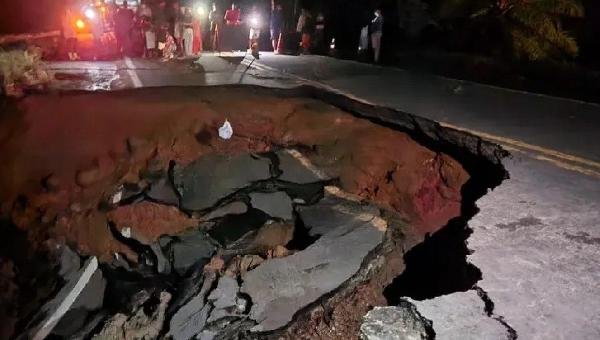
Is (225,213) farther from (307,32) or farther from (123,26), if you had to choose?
(307,32)

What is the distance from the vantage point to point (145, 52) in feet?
57.2

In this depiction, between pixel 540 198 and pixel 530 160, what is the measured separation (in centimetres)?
123

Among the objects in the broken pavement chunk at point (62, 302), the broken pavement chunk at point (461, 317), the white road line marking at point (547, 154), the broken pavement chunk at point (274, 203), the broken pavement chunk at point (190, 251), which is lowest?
the broken pavement chunk at point (62, 302)

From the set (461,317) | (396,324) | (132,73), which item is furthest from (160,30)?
(461,317)

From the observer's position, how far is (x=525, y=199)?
4.54 m

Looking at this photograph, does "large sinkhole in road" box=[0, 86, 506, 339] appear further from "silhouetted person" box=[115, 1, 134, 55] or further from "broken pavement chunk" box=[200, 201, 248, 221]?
"silhouetted person" box=[115, 1, 134, 55]

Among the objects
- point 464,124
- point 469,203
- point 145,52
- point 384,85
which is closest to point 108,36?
point 145,52

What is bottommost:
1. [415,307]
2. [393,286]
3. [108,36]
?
[393,286]

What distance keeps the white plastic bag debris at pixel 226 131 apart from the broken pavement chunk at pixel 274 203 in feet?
5.48

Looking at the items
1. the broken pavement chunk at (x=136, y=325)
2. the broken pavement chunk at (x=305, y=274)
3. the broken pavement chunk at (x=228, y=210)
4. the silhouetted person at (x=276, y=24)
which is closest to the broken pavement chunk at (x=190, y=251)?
the broken pavement chunk at (x=228, y=210)

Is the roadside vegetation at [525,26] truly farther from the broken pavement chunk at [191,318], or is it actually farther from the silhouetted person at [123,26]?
the silhouetted person at [123,26]

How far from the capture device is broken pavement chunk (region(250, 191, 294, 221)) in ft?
20.1

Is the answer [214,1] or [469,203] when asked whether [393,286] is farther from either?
[214,1]

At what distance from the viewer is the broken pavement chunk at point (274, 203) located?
6.12 m
